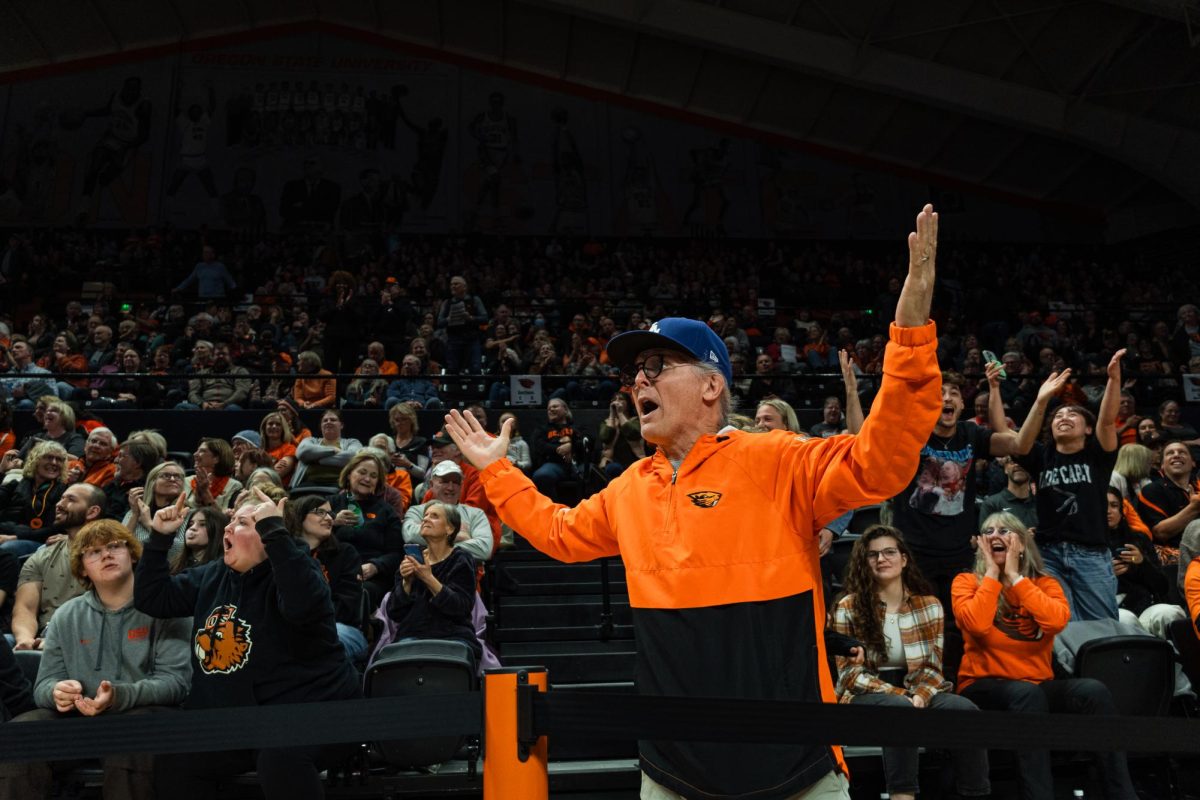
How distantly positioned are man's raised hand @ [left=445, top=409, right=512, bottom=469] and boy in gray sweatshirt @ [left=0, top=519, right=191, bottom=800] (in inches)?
93.6

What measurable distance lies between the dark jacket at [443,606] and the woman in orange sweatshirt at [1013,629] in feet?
8.02

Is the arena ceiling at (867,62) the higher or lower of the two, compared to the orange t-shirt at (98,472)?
higher

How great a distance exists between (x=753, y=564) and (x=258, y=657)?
2.48m

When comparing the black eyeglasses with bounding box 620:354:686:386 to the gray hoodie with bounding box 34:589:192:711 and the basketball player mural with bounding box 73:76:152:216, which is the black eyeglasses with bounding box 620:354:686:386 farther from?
the basketball player mural with bounding box 73:76:152:216

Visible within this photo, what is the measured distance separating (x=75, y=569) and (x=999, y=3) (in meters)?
15.3

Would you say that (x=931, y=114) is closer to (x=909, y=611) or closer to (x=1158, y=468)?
(x=1158, y=468)

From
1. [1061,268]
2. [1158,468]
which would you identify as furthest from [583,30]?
[1158,468]

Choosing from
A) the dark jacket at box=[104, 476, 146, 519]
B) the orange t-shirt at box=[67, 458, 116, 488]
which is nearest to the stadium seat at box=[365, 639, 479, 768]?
the dark jacket at box=[104, 476, 146, 519]

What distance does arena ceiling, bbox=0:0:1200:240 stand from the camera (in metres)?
16.0

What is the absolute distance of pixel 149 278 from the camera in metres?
17.5

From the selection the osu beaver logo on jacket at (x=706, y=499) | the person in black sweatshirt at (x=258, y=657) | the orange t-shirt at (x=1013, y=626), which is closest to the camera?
the osu beaver logo on jacket at (x=706, y=499)

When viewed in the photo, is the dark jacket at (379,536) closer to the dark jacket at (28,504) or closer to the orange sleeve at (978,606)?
the dark jacket at (28,504)

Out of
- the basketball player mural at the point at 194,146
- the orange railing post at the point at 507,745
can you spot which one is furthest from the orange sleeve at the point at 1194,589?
the basketball player mural at the point at 194,146

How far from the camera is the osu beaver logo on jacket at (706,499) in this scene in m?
2.30
